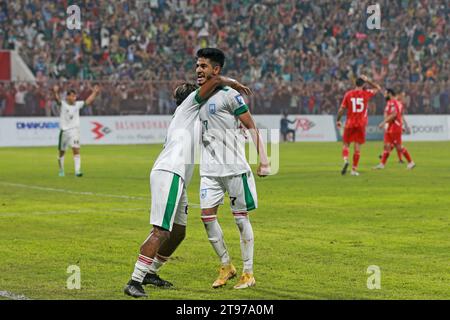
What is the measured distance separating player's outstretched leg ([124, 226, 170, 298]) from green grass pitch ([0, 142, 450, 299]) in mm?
192

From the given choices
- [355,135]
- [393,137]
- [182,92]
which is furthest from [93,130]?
[182,92]

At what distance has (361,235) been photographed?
14.0 meters

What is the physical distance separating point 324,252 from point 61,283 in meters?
3.68

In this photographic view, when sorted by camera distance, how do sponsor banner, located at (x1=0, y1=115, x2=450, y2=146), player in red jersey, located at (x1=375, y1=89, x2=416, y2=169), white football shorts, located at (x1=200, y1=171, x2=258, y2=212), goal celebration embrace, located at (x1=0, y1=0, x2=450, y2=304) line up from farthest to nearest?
sponsor banner, located at (x1=0, y1=115, x2=450, y2=146)
player in red jersey, located at (x1=375, y1=89, x2=416, y2=169)
white football shorts, located at (x1=200, y1=171, x2=258, y2=212)
goal celebration embrace, located at (x1=0, y1=0, x2=450, y2=304)

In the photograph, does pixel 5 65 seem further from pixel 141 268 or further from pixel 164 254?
pixel 141 268

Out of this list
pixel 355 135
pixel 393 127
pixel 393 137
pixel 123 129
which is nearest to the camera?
pixel 355 135

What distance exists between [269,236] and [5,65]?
111 ft

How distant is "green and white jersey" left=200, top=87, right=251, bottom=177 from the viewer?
995 centimetres

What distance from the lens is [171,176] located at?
9430 millimetres

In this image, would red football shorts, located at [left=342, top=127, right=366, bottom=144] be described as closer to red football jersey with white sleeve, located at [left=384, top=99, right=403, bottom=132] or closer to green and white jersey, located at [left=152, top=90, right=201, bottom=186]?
red football jersey with white sleeve, located at [left=384, top=99, right=403, bottom=132]

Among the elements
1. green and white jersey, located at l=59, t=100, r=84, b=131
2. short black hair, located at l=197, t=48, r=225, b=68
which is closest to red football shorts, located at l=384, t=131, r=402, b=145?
green and white jersey, located at l=59, t=100, r=84, b=131

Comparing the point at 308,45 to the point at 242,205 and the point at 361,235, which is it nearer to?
the point at 361,235

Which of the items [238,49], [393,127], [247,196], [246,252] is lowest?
[393,127]
